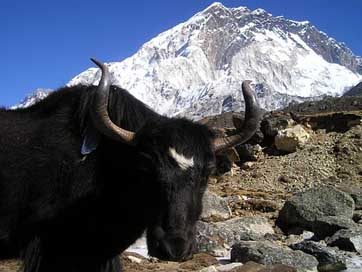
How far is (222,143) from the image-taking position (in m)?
7.80

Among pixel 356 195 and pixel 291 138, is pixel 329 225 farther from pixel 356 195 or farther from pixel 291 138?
pixel 291 138

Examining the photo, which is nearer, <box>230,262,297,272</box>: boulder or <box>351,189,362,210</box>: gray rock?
<box>230,262,297,272</box>: boulder

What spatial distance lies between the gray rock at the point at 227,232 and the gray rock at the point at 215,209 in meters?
1.12

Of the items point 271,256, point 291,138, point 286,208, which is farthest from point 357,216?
point 291,138

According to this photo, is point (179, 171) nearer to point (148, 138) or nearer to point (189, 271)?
point (148, 138)

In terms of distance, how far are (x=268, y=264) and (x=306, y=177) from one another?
17.9 metres

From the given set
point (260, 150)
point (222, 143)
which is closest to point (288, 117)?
point (260, 150)

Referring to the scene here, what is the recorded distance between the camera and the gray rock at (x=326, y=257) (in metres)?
11.8

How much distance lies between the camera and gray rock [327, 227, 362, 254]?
13221mm

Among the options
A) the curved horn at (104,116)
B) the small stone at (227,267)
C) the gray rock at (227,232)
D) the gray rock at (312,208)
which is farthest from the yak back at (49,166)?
the gray rock at (312,208)

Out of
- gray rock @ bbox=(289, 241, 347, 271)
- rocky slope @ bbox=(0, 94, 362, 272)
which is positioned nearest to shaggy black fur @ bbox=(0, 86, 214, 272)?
rocky slope @ bbox=(0, 94, 362, 272)

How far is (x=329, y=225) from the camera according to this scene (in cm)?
1523

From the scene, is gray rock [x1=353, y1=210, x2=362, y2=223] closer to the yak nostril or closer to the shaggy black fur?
the shaggy black fur

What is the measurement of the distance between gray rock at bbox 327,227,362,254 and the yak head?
24.2 feet
